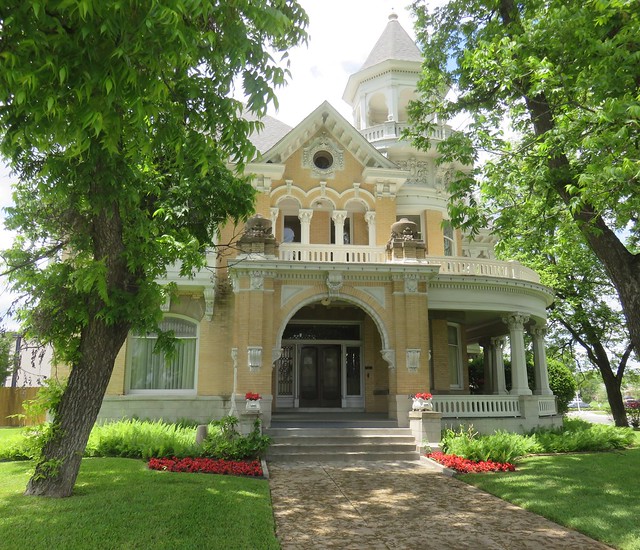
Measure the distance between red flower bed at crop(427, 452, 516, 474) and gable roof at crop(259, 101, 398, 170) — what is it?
37.8 ft

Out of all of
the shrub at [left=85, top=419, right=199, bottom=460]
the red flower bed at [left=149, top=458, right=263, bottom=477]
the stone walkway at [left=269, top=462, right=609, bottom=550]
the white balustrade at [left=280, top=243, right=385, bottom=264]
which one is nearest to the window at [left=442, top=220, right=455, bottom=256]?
the white balustrade at [left=280, top=243, right=385, bottom=264]

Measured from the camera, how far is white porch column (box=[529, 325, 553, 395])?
1908 centimetres

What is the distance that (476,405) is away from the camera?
16438 millimetres

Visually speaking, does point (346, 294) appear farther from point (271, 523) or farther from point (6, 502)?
point (6, 502)

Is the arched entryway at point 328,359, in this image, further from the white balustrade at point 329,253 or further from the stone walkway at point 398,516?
the stone walkway at point 398,516

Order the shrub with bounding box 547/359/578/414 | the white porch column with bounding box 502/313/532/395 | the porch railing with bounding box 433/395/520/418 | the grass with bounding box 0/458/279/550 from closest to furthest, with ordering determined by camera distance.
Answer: the grass with bounding box 0/458/279/550, the porch railing with bounding box 433/395/520/418, the white porch column with bounding box 502/313/532/395, the shrub with bounding box 547/359/578/414

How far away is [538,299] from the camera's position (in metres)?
19.2

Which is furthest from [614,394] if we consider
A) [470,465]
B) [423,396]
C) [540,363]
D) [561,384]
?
[470,465]

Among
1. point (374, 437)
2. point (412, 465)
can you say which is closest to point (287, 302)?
point (374, 437)

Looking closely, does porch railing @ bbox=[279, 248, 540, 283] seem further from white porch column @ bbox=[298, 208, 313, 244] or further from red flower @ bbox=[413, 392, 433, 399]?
red flower @ bbox=[413, 392, 433, 399]

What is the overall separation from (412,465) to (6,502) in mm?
8451

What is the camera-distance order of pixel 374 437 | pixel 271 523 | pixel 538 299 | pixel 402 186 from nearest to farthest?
pixel 271 523 < pixel 374 437 < pixel 538 299 < pixel 402 186

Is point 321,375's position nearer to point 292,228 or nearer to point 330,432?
point 330,432

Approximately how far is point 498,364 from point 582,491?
42.9 ft
